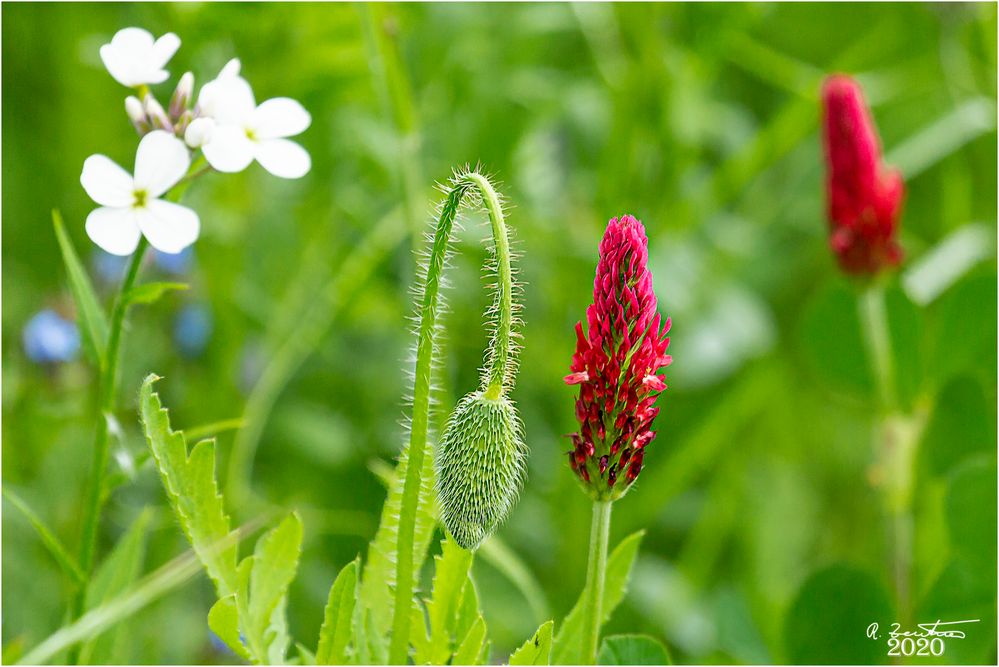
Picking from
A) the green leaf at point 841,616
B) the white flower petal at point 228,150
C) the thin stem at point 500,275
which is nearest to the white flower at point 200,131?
the white flower petal at point 228,150

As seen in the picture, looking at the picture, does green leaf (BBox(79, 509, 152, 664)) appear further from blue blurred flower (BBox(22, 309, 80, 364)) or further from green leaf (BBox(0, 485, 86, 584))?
blue blurred flower (BBox(22, 309, 80, 364))

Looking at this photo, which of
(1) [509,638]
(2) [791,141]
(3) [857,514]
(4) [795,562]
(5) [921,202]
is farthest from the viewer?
(5) [921,202]

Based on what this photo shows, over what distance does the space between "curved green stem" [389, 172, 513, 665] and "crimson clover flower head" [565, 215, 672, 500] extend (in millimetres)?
58

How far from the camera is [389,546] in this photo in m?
0.89

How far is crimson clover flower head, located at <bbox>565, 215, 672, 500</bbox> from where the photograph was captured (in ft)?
2.48

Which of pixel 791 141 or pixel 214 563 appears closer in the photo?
pixel 214 563

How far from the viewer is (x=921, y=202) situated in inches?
95.8

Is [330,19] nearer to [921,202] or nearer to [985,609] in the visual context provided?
[985,609]

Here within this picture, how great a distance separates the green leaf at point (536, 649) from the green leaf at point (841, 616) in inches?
20.6

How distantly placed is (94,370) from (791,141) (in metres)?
1.17

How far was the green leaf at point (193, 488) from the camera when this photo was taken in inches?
29.4

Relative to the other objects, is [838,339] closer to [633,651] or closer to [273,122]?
[633,651]

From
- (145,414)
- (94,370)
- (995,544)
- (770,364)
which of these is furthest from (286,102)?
(770,364)

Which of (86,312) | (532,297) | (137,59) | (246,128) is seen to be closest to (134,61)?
(137,59)
